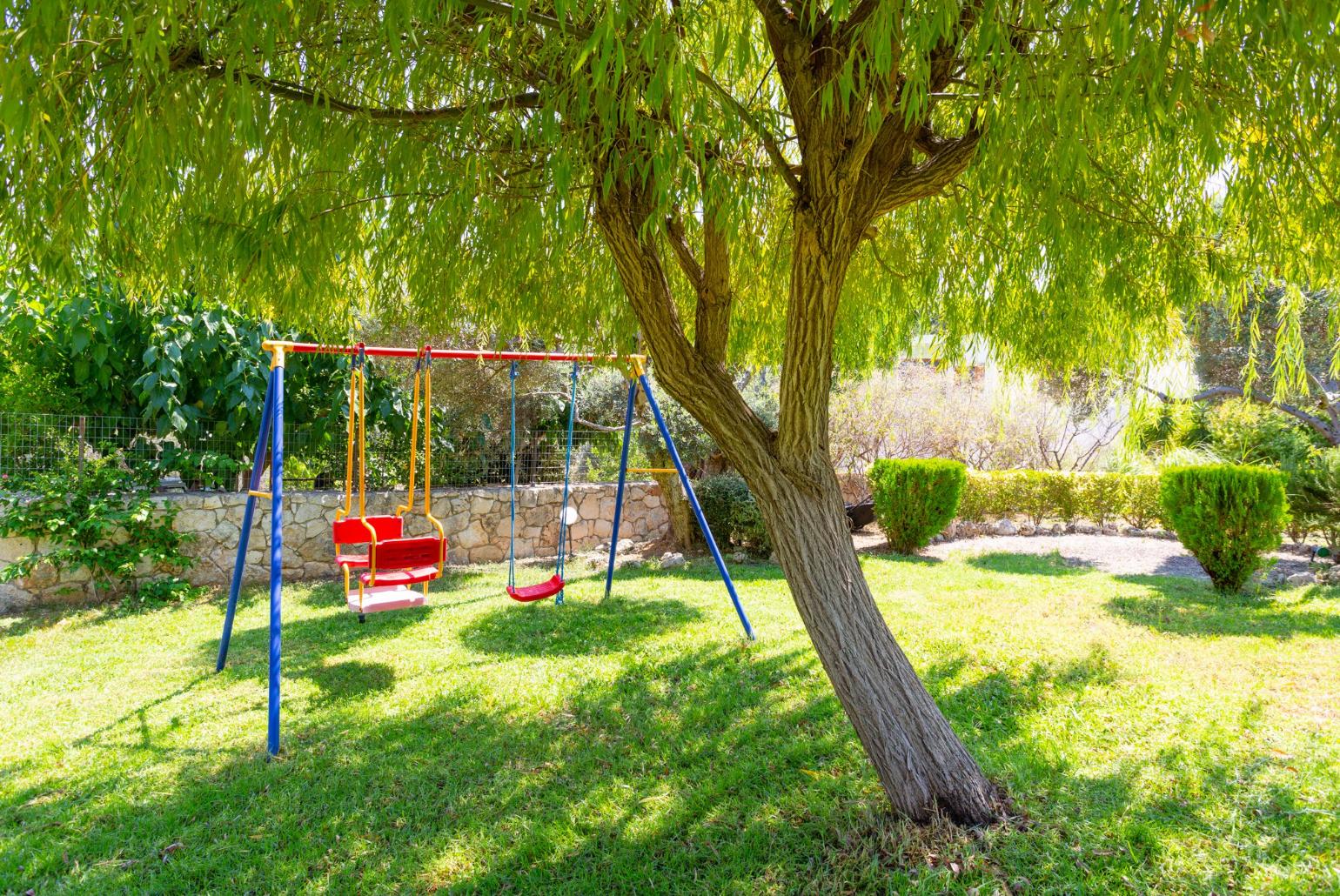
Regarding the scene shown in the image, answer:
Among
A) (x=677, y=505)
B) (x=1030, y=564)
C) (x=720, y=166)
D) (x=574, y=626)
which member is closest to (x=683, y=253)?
(x=720, y=166)

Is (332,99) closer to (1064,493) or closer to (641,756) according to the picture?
(641,756)

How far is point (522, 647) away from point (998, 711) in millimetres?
3111

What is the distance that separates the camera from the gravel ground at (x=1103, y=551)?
8398 millimetres

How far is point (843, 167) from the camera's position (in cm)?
260

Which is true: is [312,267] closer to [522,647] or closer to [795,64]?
[795,64]

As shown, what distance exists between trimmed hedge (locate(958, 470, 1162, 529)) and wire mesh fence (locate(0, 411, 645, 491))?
5424mm

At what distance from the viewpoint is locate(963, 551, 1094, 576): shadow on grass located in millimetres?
8180

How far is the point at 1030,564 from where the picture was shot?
8703 mm

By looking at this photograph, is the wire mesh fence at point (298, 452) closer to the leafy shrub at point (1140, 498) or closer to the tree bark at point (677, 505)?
the tree bark at point (677, 505)

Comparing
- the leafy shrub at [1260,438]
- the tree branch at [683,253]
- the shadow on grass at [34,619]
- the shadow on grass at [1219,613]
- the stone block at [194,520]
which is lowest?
the shadow on grass at [34,619]

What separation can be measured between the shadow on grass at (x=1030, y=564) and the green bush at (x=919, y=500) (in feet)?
2.11

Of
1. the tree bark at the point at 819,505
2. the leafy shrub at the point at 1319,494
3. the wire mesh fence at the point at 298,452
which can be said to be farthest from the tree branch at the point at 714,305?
the leafy shrub at the point at 1319,494

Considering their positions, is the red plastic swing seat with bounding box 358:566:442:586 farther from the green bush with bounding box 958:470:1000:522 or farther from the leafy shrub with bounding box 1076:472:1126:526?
the leafy shrub with bounding box 1076:472:1126:526

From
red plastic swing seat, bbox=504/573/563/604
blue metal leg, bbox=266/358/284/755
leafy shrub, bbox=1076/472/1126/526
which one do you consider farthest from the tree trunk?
leafy shrub, bbox=1076/472/1126/526
